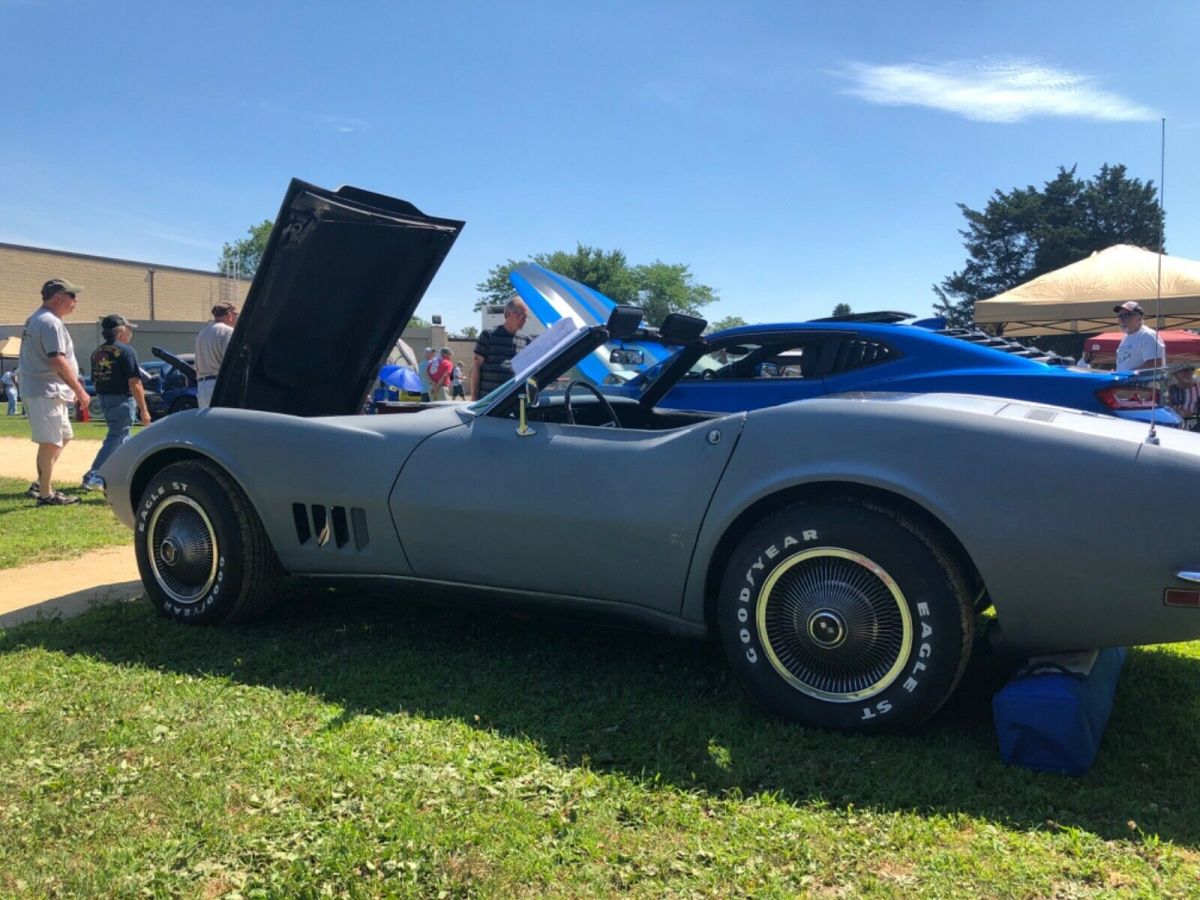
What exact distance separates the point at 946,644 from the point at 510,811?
126cm

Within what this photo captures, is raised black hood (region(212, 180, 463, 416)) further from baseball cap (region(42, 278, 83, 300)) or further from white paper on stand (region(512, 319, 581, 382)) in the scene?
baseball cap (region(42, 278, 83, 300))

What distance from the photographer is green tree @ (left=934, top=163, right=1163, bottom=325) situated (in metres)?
50.0

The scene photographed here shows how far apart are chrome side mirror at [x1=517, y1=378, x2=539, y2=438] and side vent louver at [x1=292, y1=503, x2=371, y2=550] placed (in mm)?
718

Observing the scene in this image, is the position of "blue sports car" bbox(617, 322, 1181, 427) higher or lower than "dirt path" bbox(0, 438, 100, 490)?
higher

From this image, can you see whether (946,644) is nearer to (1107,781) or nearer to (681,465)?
(1107,781)

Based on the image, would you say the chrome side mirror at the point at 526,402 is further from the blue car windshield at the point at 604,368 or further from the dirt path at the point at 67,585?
the dirt path at the point at 67,585

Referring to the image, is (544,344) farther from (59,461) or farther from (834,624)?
(59,461)

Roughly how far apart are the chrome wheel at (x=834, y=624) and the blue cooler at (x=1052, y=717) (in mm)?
314

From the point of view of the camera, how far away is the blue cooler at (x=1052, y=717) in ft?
7.79

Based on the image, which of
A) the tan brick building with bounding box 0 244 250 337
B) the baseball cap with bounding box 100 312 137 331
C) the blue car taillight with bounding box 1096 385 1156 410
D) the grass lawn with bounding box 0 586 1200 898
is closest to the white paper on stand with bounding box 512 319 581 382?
the grass lawn with bounding box 0 586 1200 898

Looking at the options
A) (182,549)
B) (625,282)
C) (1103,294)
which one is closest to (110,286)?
(625,282)

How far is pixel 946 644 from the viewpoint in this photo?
2479 millimetres

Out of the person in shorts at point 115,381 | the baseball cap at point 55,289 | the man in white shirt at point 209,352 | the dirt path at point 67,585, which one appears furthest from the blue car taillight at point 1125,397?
the person in shorts at point 115,381

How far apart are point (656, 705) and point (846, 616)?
2.30ft
